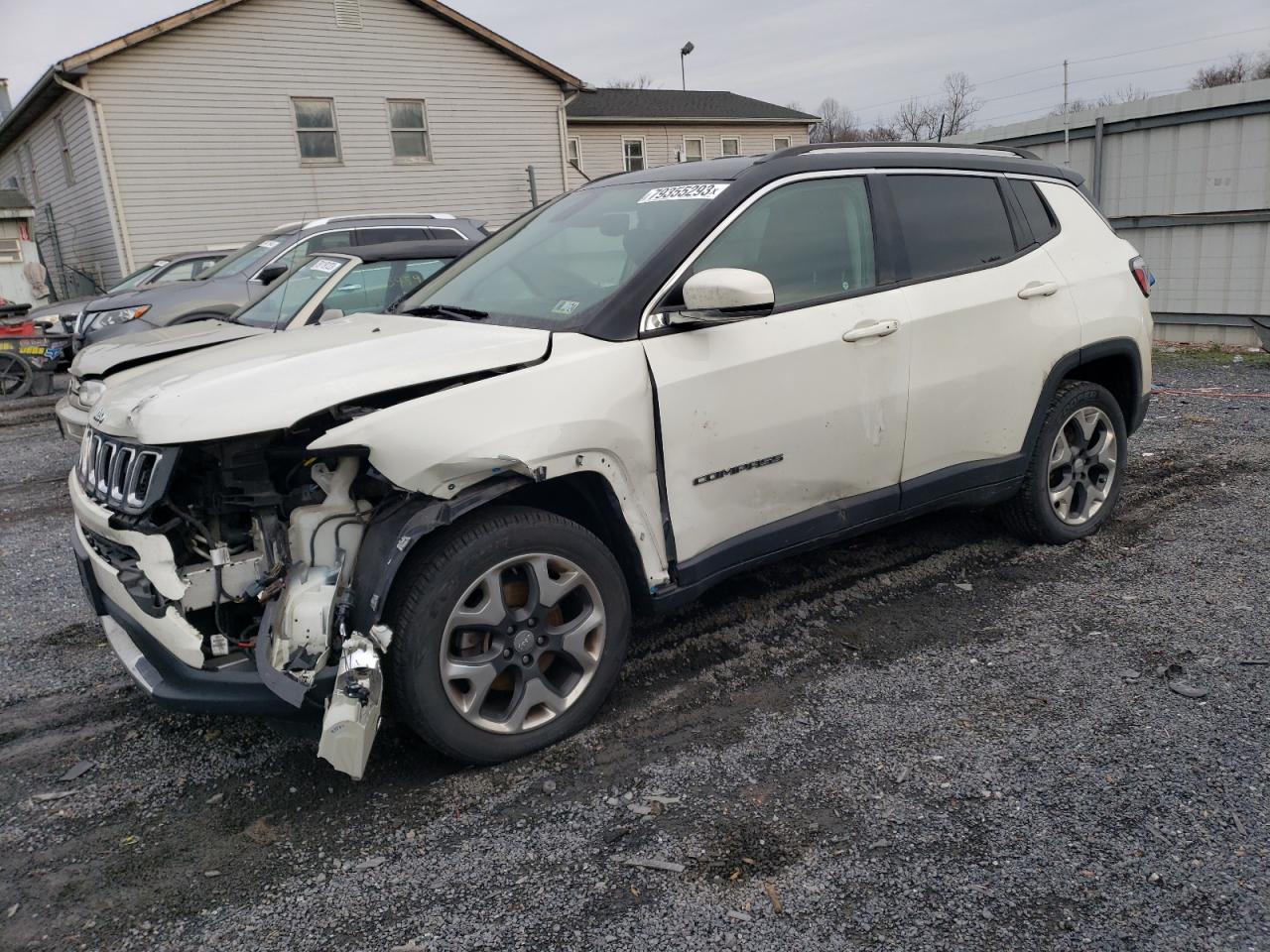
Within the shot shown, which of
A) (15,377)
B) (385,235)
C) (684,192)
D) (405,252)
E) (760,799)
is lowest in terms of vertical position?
(760,799)

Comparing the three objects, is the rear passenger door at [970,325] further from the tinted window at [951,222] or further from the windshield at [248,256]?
the windshield at [248,256]

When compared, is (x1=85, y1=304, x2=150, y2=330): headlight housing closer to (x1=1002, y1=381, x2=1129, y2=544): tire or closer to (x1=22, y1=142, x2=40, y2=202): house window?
(x1=1002, y1=381, x2=1129, y2=544): tire

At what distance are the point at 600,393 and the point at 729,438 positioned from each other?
56 centimetres

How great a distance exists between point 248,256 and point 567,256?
28.0ft

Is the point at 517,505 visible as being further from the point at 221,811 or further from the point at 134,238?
the point at 134,238

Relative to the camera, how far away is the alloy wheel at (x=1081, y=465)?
4.74 meters

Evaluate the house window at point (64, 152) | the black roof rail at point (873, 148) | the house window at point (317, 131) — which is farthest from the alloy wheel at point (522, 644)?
the house window at point (64, 152)

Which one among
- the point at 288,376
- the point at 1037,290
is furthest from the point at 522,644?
the point at 1037,290

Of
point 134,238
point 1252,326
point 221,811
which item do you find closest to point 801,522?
point 221,811

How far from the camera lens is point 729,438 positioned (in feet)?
11.2

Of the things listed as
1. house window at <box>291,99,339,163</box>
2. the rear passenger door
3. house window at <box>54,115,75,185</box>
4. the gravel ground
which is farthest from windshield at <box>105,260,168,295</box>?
the rear passenger door

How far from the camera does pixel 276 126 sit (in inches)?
745

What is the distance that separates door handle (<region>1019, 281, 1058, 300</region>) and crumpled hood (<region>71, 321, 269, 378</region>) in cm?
403

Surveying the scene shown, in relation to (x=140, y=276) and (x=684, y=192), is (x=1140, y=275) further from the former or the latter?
(x=140, y=276)
